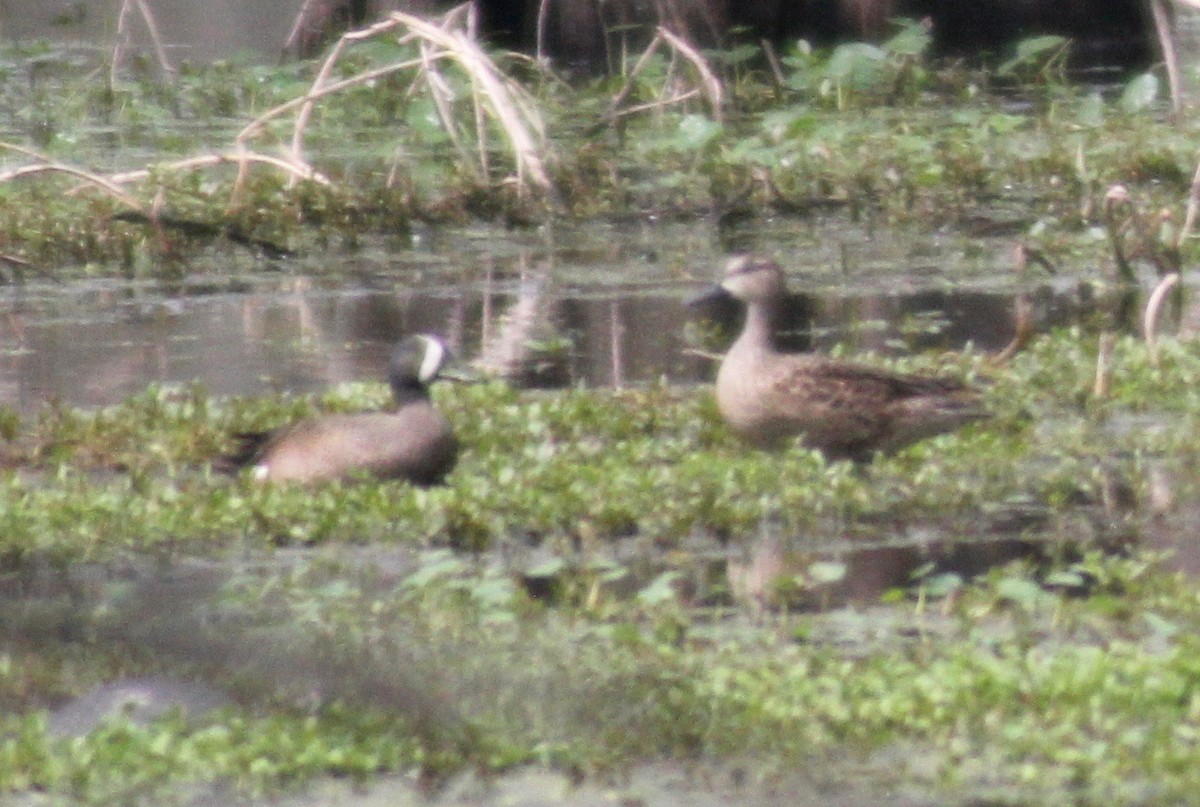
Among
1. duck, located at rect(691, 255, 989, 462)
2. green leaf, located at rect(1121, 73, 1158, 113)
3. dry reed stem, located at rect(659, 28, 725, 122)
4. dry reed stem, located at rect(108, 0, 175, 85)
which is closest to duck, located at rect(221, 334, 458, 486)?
duck, located at rect(691, 255, 989, 462)

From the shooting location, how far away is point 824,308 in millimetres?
12258

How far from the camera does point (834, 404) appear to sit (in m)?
8.58

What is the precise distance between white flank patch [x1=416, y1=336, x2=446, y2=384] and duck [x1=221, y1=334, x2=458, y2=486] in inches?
4.7

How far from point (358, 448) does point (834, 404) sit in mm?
1592

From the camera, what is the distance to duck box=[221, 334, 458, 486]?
8.15m

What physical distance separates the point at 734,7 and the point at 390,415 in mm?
14982

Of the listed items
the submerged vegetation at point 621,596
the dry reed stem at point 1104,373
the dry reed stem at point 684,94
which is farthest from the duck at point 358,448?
the dry reed stem at point 684,94

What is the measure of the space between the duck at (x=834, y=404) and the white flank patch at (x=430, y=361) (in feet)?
3.13

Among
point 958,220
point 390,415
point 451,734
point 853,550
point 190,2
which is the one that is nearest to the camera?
point 451,734

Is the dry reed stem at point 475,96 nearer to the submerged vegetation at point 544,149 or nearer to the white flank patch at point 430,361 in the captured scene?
the submerged vegetation at point 544,149

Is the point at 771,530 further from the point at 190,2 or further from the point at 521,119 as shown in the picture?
the point at 190,2

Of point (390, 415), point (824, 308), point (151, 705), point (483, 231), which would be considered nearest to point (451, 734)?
point (151, 705)

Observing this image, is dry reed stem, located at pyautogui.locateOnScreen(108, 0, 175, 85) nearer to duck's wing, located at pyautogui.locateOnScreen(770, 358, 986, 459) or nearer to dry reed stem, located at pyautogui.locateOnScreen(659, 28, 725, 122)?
dry reed stem, located at pyautogui.locateOnScreen(659, 28, 725, 122)

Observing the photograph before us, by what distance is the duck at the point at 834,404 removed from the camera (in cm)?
855
